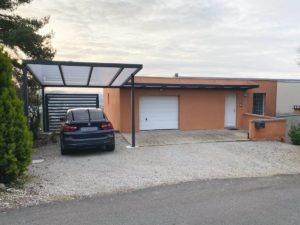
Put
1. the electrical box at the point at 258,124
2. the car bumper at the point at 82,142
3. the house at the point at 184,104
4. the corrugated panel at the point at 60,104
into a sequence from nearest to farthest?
the car bumper at the point at 82,142 → the electrical box at the point at 258,124 → the house at the point at 184,104 → the corrugated panel at the point at 60,104

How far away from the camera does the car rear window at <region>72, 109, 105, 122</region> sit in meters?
7.99

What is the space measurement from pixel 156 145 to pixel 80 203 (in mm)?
5586

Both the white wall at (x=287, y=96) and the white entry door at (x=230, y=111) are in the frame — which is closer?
the white entry door at (x=230, y=111)

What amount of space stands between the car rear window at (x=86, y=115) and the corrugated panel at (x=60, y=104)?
20.7 feet

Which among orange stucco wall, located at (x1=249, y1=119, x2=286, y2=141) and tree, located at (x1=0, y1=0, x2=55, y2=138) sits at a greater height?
tree, located at (x1=0, y1=0, x2=55, y2=138)

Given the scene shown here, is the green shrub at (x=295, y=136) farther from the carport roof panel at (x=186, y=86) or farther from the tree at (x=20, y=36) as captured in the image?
the tree at (x=20, y=36)

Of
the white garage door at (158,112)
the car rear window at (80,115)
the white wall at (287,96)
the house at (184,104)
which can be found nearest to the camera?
the car rear window at (80,115)

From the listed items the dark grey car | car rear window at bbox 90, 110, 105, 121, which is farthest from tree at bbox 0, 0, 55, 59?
car rear window at bbox 90, 110, 105, 121

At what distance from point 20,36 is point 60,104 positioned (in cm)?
530

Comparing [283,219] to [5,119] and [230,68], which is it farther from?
[230,68]

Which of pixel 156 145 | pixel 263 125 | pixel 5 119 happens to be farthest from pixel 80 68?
pixel 263 125

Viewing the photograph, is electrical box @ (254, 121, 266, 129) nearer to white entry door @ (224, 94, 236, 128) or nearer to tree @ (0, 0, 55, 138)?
white entry door @ (224, 94, 236, 128)

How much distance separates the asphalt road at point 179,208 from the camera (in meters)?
3.62

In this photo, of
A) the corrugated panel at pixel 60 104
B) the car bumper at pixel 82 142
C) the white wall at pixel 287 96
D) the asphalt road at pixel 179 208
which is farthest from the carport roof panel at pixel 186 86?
the asphalt road at pixel 179 208
